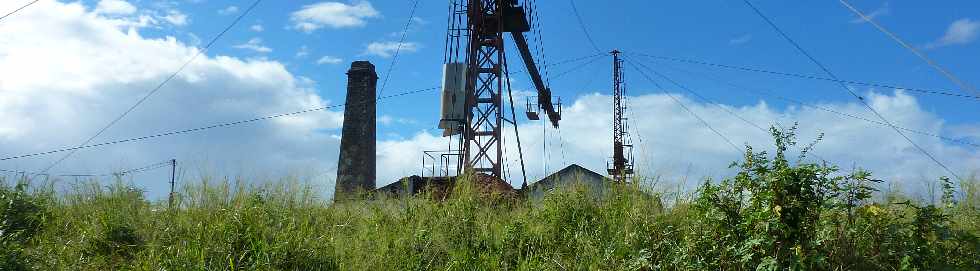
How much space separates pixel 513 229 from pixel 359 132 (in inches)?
650

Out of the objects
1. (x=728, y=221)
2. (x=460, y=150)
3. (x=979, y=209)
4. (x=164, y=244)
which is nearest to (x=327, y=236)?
(x=164, y=244)

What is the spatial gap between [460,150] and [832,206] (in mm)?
13517

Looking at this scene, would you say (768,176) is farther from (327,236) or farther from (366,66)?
(366,66)

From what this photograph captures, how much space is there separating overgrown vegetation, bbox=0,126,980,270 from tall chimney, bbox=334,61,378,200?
1411cm

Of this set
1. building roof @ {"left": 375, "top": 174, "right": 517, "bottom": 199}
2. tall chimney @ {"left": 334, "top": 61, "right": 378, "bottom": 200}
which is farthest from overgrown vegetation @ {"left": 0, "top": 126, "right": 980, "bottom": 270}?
tall chimney @ {"left": 334, "top": 61, "right": 378, "bottom": 200}

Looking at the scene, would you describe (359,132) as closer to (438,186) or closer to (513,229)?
(438,186)

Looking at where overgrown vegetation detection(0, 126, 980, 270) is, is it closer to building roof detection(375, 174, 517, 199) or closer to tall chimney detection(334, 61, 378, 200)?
building roof detection(375, 174, 517, 199)

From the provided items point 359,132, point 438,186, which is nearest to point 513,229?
point 438,186

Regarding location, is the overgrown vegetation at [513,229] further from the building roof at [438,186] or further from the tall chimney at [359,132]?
the tall chimney at [359,132]

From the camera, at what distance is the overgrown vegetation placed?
16.6ft

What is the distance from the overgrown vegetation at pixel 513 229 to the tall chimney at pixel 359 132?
14.1m

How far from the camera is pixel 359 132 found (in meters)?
22.9

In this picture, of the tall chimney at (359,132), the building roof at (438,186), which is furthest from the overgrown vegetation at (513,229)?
the tall chimney at (359,132)

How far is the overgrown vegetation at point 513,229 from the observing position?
5.07 meters
